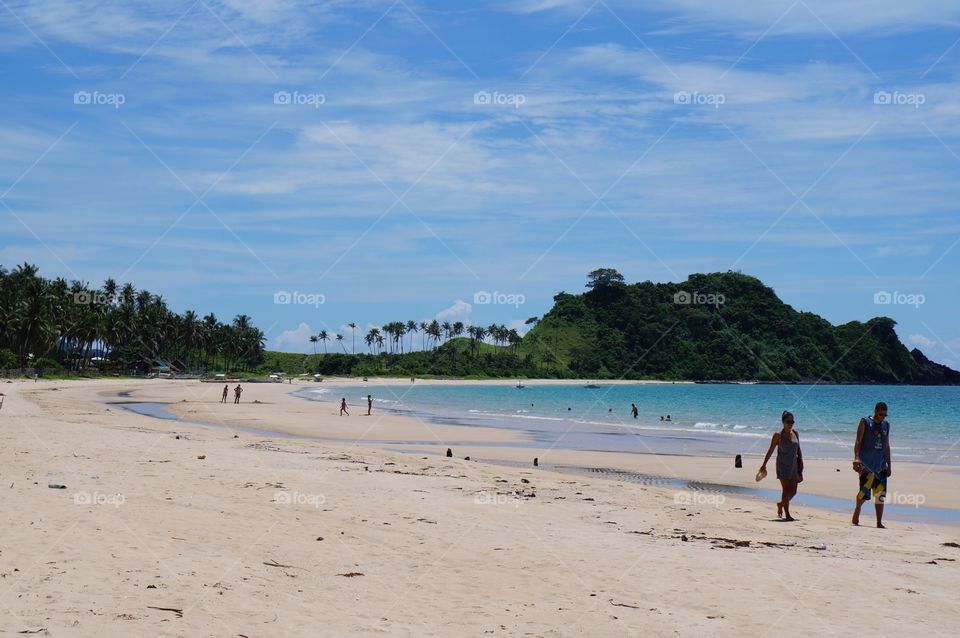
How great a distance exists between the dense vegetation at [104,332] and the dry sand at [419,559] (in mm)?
72012

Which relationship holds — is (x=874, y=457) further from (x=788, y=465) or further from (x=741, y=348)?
(x=741, y=348)

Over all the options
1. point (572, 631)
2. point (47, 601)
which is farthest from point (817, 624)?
point (47, 601)

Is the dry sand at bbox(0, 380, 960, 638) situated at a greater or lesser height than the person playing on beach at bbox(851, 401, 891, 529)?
lesser

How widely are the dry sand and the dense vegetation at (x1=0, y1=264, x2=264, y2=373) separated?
72012mm

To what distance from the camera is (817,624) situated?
7.48m

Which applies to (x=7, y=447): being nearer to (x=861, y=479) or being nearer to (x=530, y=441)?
(x=861, y=479)

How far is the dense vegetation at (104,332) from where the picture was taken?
90.2m

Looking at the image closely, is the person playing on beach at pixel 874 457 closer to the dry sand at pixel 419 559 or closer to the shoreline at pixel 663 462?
the dry sand at pixel 419 559

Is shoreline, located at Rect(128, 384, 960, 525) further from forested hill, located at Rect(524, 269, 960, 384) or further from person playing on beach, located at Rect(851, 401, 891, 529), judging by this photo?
forested hill, located at Rect(524, 269, 960, 384)

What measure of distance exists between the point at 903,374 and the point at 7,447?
706 feet

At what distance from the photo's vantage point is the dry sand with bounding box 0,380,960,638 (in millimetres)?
7117

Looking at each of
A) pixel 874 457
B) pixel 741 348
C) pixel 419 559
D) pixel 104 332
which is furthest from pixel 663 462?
pixel 741 348

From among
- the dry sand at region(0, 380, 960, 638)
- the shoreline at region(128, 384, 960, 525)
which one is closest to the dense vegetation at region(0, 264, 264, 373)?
the shoreline at region(128, 384, 960, 525)

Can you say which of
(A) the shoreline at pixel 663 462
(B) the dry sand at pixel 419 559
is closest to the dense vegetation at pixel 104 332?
(A) the shoreline at pixel 663 462
